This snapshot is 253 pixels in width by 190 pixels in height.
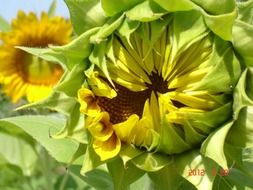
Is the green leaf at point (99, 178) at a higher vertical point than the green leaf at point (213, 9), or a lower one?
lower

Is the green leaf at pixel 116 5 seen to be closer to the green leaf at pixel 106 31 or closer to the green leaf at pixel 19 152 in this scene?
the green leaf at pixel 106 31

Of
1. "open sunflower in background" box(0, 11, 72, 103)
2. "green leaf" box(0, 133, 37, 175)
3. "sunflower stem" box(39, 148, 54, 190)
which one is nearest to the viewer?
"sunflower stem" box(39, 148, 54, 190)

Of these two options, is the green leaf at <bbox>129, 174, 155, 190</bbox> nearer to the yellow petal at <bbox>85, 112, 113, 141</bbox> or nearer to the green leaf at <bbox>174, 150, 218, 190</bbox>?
the green leaf at <bbox>174, 150, 218, 190</bbox>

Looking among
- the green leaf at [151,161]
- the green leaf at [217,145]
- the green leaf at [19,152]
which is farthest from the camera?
the green leaf at [19,152]

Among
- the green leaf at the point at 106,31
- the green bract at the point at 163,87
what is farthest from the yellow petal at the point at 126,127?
the green leaf at the point at 106,31

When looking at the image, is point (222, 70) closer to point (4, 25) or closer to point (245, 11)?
point (245, 11)

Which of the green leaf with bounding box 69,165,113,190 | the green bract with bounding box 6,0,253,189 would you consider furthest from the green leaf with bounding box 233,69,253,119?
the green leaf with bounding box 69,165,113,190

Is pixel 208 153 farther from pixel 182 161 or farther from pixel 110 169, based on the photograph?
pixel 110 169

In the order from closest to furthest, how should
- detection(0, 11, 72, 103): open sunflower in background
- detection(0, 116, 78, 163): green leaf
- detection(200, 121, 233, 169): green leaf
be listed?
detection(200, 121, 233, 169): green leaf
detection(0, 116, 78, 163): green leaf
detection(0, 11, 72, 103): open sunflower in background
